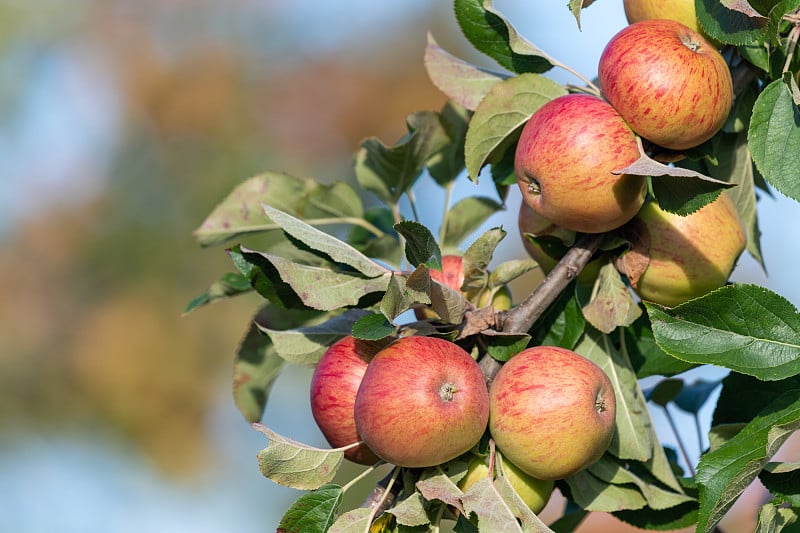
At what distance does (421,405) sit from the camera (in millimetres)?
964

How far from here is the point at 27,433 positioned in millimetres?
8820

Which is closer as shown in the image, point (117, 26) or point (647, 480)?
point (647, 480)

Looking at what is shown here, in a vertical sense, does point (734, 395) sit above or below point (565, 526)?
above

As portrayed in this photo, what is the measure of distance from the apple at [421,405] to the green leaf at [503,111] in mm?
326

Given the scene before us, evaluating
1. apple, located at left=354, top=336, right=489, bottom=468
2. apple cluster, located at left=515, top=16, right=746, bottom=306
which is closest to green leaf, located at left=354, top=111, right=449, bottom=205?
apple cluster, located at left=515, top=16, right=746, bottom=306

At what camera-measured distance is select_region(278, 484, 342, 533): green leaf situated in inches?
39.2

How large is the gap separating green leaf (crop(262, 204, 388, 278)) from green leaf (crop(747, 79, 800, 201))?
53 cm

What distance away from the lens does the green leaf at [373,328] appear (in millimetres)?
975

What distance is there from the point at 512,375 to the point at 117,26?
11966mm

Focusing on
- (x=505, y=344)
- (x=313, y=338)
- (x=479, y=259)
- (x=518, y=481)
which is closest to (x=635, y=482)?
(x=518, y=481)

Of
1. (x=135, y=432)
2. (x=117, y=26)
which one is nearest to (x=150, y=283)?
(x=135, y=432)

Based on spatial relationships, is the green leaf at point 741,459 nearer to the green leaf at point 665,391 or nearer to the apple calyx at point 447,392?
the apple calyx at point 447,392

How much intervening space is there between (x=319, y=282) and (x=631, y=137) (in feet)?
1.56

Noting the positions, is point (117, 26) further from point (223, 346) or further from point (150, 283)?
point (223, 346)
